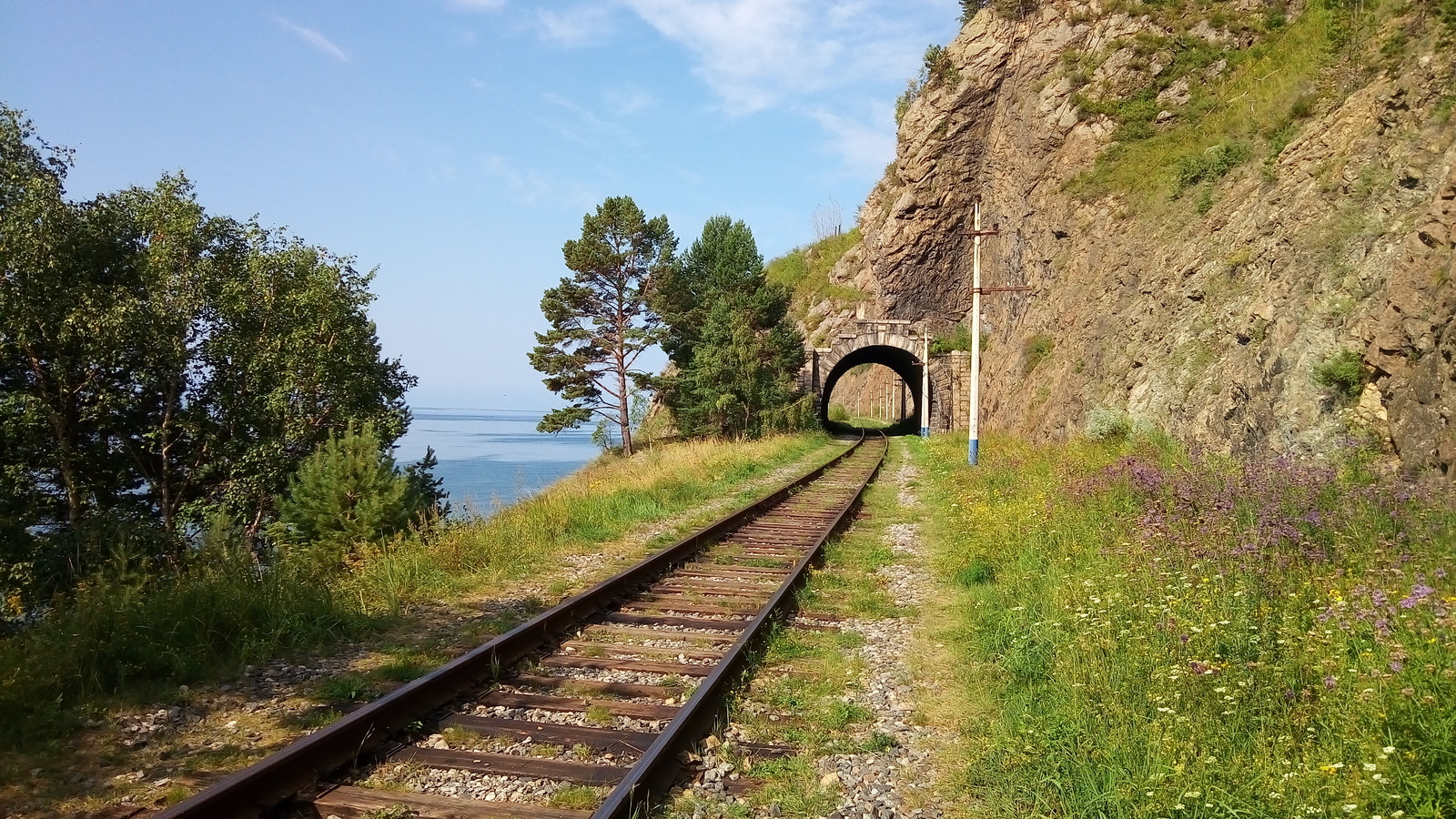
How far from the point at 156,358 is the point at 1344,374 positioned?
72.0 ft

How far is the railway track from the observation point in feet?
11.1

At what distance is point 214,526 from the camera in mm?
7426

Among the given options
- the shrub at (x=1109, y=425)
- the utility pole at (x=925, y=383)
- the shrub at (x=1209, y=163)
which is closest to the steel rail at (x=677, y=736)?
the shrub at (x=1109, y=425)

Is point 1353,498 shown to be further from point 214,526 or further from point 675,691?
point 214,526

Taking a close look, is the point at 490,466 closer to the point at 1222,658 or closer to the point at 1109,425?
the point at 1109,425

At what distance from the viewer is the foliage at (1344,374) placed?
846 cm

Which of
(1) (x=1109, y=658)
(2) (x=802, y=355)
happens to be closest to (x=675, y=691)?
(1) (x=1109, y=658)

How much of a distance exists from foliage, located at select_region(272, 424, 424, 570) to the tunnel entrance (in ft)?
110

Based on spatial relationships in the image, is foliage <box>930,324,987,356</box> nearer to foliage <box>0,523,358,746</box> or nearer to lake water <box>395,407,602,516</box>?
lake water <box>395,407,602,516</box>

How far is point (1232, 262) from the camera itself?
1368cm

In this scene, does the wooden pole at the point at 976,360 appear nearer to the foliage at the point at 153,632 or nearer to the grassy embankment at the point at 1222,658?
the grassy embankment at the point at 1222,658

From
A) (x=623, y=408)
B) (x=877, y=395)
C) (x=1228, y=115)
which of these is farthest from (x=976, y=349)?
(x=877, y=395)

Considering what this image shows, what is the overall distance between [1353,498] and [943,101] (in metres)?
39.8

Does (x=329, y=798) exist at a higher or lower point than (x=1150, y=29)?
lower
